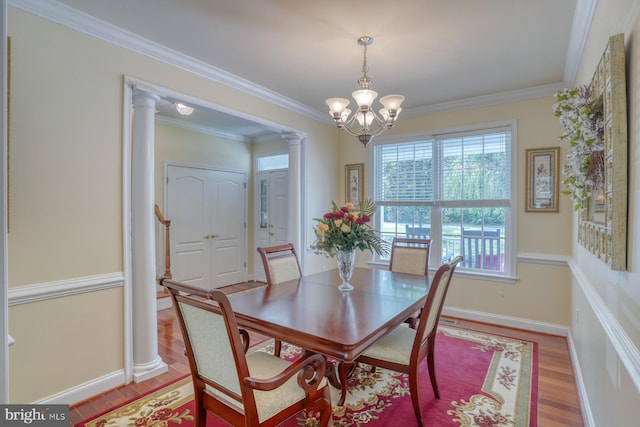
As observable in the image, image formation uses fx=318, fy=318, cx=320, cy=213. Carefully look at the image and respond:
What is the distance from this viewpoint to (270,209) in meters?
5.68

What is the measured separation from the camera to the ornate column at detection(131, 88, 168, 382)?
251 cm

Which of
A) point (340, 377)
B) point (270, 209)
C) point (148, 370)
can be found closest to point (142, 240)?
point (148, 370)

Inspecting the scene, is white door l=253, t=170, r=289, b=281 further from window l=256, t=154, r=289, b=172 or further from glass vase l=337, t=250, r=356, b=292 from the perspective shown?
glass vase l=337, t=250, r=356, b=292

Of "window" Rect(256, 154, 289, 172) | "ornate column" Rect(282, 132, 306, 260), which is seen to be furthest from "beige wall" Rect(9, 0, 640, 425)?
"window" Rect(256, 154, 289, 172)

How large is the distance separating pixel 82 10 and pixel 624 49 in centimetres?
300

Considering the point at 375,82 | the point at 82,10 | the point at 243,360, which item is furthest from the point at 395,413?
the point at 82,10

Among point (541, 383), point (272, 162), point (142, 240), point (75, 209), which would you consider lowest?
point (541, 383)

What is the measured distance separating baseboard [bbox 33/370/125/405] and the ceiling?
2556mm

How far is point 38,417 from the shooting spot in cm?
176

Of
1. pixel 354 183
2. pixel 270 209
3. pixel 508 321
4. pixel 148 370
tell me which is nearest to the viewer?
pixel 148 370

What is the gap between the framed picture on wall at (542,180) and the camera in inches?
132

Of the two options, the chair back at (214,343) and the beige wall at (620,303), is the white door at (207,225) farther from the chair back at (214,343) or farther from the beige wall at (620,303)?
the beige wall at (620,303)

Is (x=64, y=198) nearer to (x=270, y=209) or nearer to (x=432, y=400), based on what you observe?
(x=432, y=400)

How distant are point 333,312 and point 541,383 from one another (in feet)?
6.05
